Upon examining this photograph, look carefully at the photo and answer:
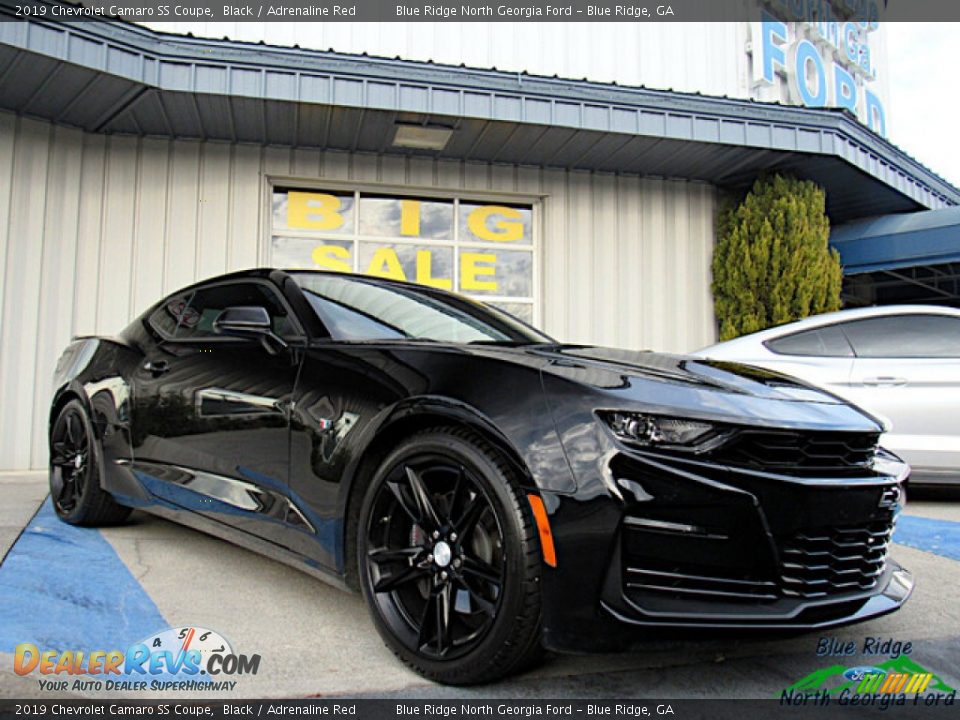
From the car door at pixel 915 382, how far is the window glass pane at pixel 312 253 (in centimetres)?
475

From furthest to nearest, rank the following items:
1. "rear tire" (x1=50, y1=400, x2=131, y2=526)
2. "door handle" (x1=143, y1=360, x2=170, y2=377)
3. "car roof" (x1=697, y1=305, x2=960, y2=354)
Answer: "car roof" (x1=697, y1=305, x2=960, y2=354)
"rear tire" (x1=50, y1=400, x2=131, y2=526)
"door handle" (x1=143, y1=360, x2=170, y2=377)

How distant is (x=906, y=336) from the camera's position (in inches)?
216

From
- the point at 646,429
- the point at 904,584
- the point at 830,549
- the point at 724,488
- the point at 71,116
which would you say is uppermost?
the point at 71,116

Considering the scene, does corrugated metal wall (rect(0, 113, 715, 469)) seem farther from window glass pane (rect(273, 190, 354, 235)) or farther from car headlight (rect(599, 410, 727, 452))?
car headlight (rect(599, 410, 727, 452))

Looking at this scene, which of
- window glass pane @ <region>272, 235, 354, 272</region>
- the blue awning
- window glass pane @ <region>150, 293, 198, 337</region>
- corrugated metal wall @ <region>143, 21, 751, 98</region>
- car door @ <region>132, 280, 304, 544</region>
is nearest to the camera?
car door @ <region>132, 280, 304, 544</region>

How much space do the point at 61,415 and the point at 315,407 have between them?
8.18 feet

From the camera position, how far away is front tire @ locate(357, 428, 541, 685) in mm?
1983

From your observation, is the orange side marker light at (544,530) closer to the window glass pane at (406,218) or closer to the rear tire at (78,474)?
the rear tire at (78,474)

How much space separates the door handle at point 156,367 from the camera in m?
3.54

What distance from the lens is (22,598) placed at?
2824mm

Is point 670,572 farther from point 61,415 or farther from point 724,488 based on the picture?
point 61,415

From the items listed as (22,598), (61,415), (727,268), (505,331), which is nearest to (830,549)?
(505,331)

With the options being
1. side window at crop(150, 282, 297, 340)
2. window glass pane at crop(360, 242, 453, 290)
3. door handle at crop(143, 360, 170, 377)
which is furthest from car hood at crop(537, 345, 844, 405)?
window glass pane at crop(360, 242, 453, 290)

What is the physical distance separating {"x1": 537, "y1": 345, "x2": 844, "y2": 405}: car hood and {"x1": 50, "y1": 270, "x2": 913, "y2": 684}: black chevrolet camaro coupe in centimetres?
1
